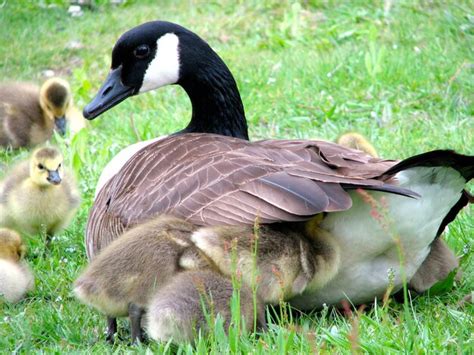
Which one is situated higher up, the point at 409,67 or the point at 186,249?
the point at 186,249

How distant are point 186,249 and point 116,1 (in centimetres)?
637

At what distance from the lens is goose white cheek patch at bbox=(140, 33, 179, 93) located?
463 centimetres

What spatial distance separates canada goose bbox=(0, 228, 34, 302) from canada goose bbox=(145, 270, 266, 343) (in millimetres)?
1110

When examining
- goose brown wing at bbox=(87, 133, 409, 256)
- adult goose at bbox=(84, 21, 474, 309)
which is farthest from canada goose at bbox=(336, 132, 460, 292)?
goose brown wing at bbox=(87, 133, 409, 256)

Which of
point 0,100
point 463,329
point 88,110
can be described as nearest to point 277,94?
point 0,100

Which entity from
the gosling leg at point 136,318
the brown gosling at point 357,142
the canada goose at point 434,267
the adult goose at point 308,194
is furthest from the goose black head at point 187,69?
the gosling leg at point 136,318

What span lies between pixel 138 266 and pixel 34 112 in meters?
3.81

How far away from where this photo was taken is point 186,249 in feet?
11.1

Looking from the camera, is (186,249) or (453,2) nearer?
(186,249)

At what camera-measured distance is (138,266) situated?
11.1ft

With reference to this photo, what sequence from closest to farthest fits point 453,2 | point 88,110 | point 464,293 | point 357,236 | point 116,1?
point 357,236, point 464,293, point 88,110, point 453,2, point 116,1

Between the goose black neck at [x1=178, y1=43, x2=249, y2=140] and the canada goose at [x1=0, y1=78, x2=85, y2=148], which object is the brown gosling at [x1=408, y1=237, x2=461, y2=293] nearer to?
the goose black neck at [x1=178, y1=43, x2=249, y2=140]

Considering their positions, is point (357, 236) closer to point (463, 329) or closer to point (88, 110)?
point (463, 329)

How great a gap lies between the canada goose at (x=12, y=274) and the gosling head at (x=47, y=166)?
599 millimetres
